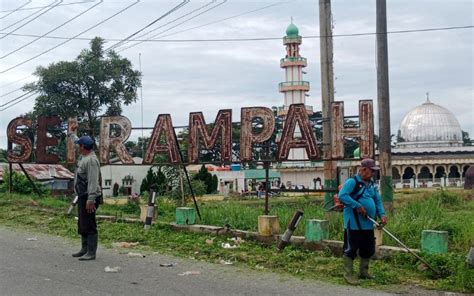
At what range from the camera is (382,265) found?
337 inches

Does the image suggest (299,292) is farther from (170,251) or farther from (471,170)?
(471,170)

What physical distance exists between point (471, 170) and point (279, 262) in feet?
163

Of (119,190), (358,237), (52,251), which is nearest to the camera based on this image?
(358,237)

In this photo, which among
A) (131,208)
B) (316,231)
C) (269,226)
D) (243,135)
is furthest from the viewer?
(131,208)

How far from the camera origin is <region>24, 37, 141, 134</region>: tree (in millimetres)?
45906

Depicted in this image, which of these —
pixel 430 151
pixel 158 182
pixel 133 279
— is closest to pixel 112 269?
pixel 133 279

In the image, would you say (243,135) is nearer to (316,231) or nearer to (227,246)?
(227,246)

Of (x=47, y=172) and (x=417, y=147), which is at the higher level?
(x=417, y=147)

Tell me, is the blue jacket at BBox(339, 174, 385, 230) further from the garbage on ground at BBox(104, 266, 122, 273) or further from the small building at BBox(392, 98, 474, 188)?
the small building at BBox(392, 98, 474, 188)

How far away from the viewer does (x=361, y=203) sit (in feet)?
25.7

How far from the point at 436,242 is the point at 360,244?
1.39 m

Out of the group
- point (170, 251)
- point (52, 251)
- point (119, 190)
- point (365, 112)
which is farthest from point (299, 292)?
point (119, 190)

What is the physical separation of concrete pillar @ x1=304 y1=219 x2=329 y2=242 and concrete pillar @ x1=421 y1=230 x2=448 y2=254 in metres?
1.65

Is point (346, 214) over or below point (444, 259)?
over
